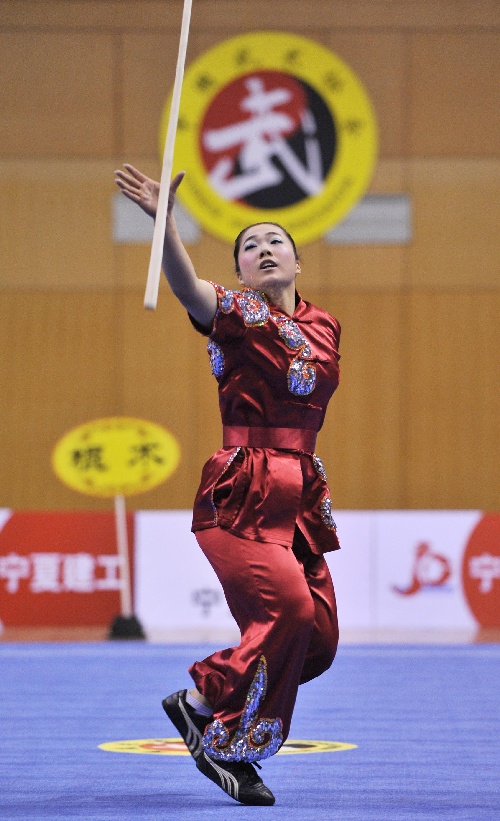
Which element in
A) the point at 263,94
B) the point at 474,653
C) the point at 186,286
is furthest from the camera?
the point at 263,94

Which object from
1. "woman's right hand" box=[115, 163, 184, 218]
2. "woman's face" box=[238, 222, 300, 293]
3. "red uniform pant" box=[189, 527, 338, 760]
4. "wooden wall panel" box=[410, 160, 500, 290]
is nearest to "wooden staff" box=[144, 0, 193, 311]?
"woman's right hand" box=[115, 163, 184, 218]

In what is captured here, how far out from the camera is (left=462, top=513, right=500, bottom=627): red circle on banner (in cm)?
898

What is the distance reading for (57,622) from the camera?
356 inches

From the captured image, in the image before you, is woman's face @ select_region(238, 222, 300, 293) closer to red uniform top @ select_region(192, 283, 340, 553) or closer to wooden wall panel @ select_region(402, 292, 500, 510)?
red uniform top @ select_region(192, 283, 340, 553)

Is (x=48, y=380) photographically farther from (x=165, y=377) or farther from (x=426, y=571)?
(x=426, y=571)

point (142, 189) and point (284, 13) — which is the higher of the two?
point (284, 13)

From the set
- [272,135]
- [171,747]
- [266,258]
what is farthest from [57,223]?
[266,258]

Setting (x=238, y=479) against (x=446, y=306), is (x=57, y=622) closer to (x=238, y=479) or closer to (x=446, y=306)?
(x=446, y=306)

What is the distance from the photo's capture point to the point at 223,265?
1107 centimetres

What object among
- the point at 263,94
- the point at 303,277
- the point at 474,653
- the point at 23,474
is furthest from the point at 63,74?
the point at 474,653

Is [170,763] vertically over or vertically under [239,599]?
under

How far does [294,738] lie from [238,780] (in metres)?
1.23

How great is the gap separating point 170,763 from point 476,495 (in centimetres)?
751

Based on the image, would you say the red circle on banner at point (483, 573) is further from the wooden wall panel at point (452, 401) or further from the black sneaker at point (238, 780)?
the black sneaker at point (238, 780)
